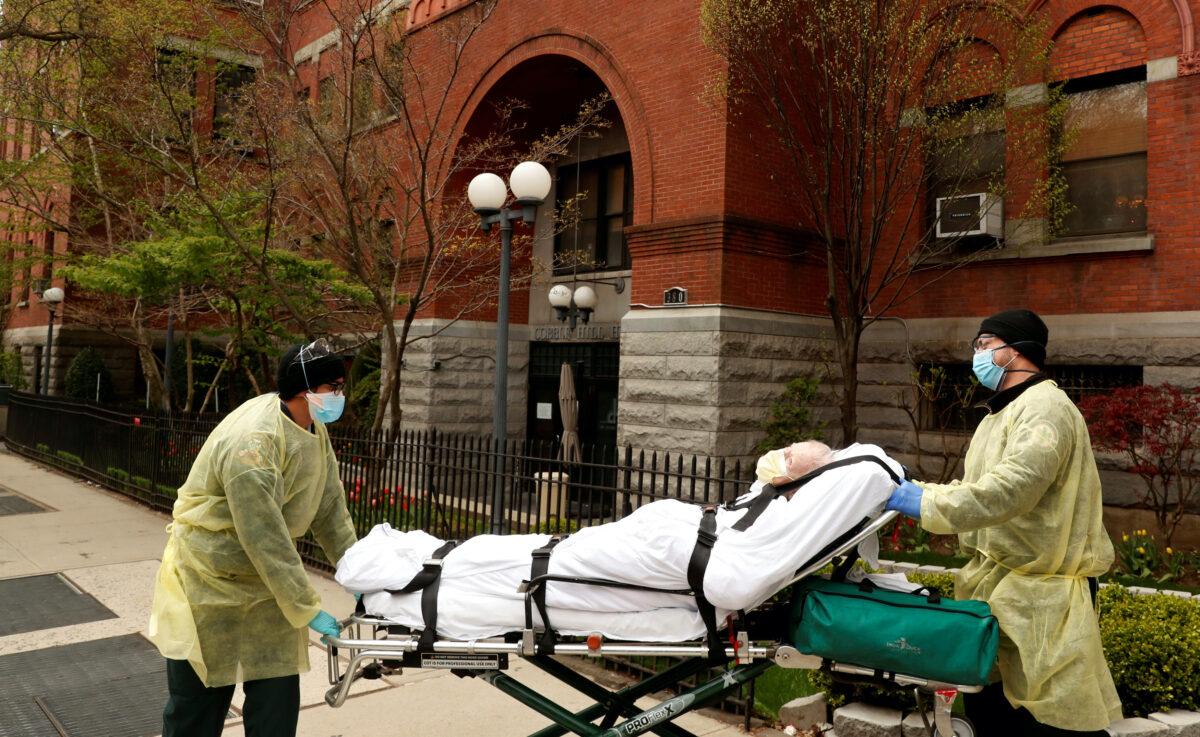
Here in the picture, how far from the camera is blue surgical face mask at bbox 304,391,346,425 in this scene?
3.80 meters

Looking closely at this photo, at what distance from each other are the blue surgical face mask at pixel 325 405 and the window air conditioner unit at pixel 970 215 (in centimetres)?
897

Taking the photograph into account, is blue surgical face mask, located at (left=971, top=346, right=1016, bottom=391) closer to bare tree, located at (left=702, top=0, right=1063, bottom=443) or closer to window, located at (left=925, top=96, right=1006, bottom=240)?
bare tree, located at (left=702, top=0, right=1063, bottom=443)

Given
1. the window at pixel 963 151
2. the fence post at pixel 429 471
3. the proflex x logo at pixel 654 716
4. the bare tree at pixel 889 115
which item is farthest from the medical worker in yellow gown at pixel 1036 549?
the window at pixel 963 151

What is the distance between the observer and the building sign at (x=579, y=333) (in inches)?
626

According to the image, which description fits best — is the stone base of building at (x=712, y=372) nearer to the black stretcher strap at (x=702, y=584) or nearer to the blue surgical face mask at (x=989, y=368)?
the blue surgical face mask at (x=989, y=368)

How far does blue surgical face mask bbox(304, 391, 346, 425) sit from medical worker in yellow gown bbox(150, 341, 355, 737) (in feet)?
0.24

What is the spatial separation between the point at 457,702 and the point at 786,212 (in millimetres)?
8944

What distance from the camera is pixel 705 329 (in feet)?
38.4

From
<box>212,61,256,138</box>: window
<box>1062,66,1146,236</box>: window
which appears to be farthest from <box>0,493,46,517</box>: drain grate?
<box>1062,66,1146,236</box>: window

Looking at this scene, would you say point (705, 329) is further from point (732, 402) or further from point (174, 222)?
point (174, 222)

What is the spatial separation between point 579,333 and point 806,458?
13069mm

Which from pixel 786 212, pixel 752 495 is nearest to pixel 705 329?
pixel 786 212

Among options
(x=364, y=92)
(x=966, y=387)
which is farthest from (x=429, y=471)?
(x=966, y=387)

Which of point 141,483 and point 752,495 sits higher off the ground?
point 752,495
